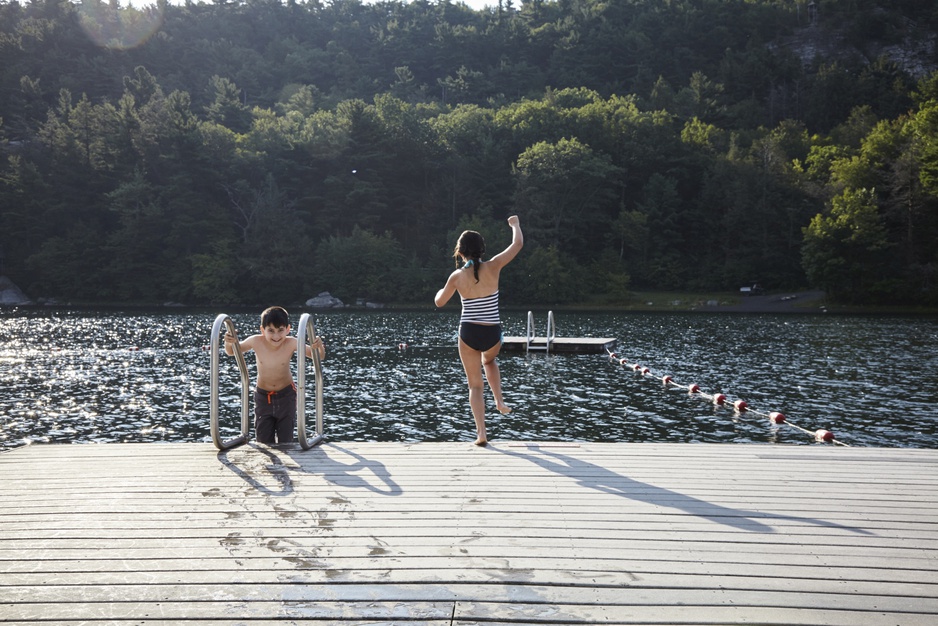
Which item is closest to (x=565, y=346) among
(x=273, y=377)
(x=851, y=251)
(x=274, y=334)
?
(x=273, y=377)

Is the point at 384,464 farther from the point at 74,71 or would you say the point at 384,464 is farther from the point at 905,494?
the point at 74,71

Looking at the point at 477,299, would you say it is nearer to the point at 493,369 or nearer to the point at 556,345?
the point at 493,369

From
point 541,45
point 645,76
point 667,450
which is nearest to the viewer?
point 667,450

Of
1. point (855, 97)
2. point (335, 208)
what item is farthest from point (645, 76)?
point (335, 208)

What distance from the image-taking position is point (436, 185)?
7956cm

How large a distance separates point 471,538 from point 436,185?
76252 millimetres

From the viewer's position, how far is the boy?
7.72m

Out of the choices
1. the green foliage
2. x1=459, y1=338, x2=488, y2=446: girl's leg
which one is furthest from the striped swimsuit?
the green foliage

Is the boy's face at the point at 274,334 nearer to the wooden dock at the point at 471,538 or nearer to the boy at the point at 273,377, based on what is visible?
the boy at the point at 273,377

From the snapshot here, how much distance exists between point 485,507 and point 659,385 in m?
16.5

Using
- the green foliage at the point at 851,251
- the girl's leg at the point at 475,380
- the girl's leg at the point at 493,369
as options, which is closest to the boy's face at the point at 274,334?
the girl's leg at the point at 475,380

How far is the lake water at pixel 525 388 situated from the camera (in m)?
15.1

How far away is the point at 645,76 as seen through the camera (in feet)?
342

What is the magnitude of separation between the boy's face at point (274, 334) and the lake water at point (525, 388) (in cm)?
676
